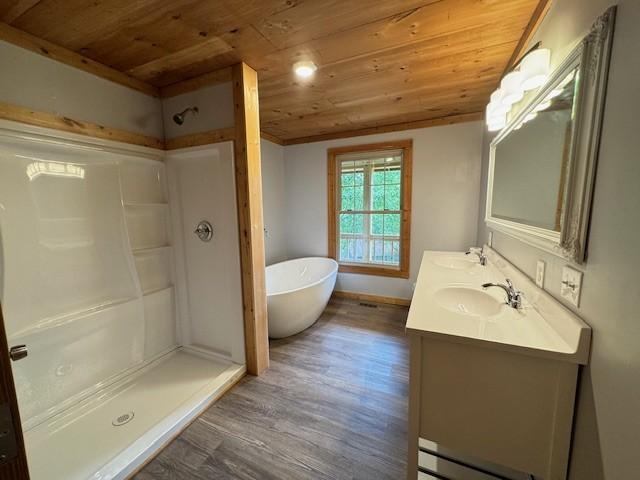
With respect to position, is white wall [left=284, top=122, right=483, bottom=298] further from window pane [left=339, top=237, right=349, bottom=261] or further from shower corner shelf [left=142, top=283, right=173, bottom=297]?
shower corner shelf [left=142, top=283, right=173, bottom=297]

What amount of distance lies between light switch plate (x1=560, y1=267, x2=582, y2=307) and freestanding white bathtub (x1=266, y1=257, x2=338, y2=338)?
1917 millimetres

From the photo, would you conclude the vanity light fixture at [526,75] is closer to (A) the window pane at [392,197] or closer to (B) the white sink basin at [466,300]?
(B) the white sink basin at [466,300]

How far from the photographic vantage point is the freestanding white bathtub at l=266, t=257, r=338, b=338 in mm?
2433

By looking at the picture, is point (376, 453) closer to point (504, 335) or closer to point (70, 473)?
point (504, 335)

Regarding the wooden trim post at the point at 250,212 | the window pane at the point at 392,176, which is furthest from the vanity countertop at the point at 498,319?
the window pane at the point at 392,176

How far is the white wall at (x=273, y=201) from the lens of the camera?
3490 millimetres

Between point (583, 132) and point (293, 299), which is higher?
point (583, 132)

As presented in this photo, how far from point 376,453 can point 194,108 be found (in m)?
2.64

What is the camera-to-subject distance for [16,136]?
54.9 inches

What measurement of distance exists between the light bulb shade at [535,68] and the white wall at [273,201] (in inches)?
112

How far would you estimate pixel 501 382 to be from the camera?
2.98 ft

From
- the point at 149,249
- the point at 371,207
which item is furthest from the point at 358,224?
the point at 149,249

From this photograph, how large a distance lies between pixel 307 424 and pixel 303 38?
2.39 m

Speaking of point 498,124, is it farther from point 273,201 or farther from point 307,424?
point 273,201
